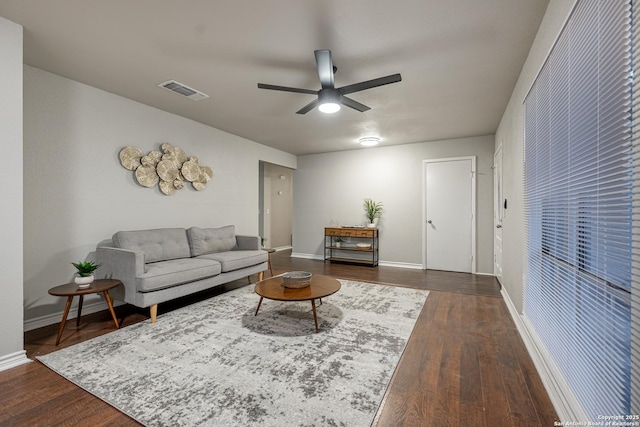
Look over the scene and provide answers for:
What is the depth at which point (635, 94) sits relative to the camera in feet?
3.15

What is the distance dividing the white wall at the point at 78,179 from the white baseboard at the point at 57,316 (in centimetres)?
1

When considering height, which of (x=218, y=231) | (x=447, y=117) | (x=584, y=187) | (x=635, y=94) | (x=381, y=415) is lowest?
(x=381, y=415)

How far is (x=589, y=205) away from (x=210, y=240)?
161 inches

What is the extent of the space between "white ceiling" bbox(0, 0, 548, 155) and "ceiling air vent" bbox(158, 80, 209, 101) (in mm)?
104

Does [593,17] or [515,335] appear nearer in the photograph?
[593,17]

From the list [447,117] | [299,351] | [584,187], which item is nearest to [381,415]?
[299,351]

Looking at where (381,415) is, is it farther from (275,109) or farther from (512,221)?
(275,109)

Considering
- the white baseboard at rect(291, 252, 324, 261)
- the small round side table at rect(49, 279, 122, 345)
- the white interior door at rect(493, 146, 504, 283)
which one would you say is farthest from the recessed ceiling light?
the small round side table at rect(49, 279, 122, 345)

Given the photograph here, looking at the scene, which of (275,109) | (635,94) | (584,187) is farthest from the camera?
(275,109)

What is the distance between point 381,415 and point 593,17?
219 centimetres

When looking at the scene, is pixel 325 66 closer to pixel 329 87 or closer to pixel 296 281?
pixel 329 87

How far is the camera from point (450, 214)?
17.9 feet

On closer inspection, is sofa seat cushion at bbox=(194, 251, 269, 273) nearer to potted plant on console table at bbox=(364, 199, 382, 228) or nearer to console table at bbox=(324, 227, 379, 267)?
console table at bbox=(324, 227, 379, 267)

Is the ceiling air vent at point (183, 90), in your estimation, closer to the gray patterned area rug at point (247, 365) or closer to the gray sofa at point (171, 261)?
the gray sofa at point (171, 261)
